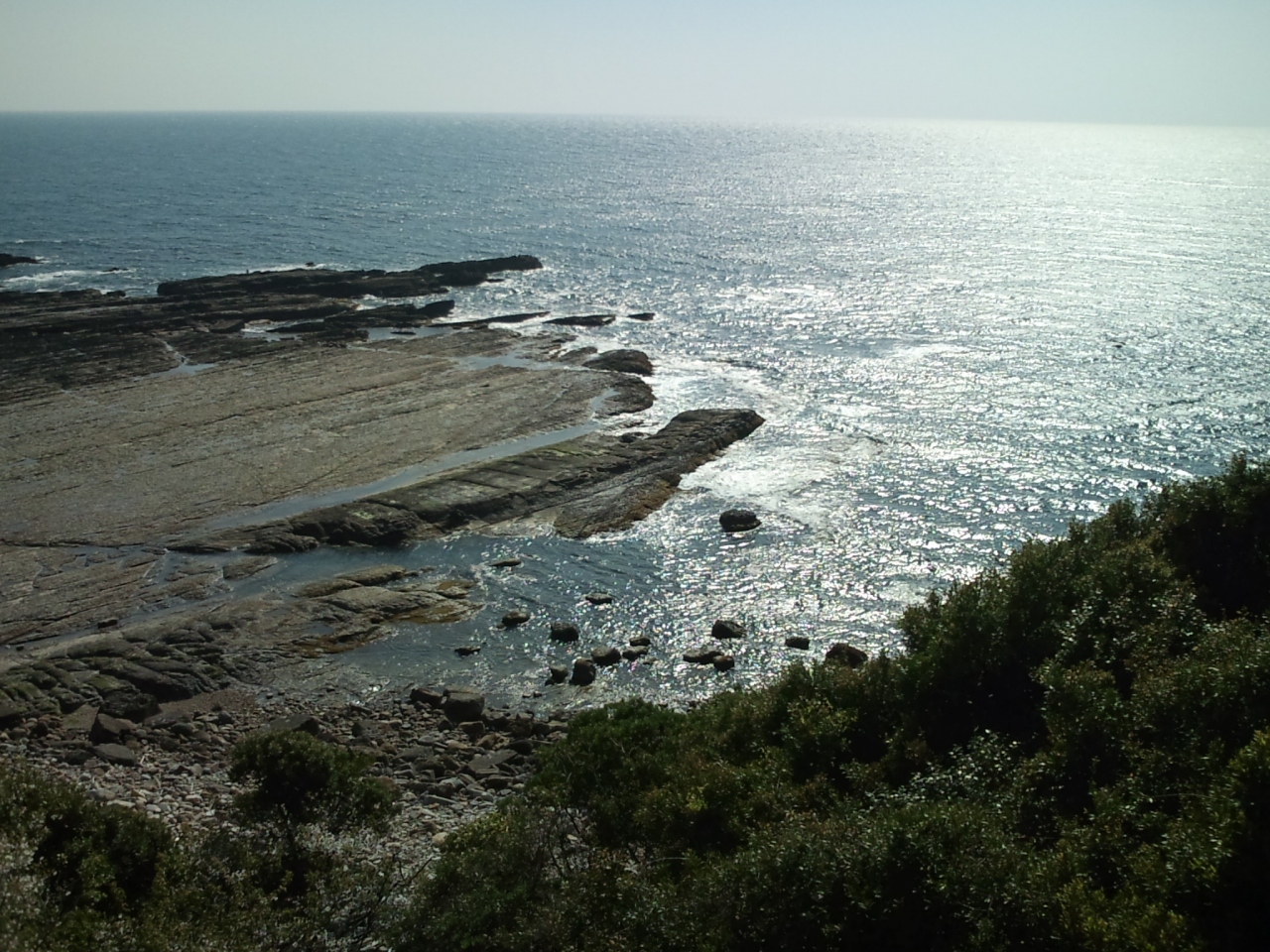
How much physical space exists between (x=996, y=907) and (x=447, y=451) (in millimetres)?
43489

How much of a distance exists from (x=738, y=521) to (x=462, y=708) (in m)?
18.1

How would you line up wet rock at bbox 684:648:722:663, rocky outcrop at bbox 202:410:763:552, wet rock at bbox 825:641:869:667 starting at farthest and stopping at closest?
1. rocky outcrop at bbox 202:410:763:552
2. wet rock at bbox 684:648:722:663
3. wet rock at bbox 825:641:869:667

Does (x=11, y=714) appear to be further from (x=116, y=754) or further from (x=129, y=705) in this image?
(x=116, y=754)

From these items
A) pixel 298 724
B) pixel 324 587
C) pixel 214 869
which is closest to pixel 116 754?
pixel 298 724

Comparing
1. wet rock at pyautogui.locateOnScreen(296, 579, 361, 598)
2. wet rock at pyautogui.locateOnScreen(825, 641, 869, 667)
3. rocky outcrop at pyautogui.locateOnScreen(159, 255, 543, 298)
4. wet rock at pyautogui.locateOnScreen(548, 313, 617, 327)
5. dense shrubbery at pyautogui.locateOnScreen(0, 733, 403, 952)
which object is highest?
rocky outcrop at pyautogui.locateOnScreen(159, 255, 543, 298)

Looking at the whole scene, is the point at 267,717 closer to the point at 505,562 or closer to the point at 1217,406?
the point at 505,562

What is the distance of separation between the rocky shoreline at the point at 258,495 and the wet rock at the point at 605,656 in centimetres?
431

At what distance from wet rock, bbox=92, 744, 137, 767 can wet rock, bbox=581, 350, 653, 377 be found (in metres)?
45.2

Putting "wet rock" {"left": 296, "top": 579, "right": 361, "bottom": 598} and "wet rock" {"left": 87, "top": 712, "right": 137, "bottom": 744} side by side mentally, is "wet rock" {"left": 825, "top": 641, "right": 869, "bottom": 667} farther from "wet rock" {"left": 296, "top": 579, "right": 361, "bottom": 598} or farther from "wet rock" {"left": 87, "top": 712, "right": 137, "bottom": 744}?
"wet rock" {"left": 87, "top": 712, "right": 137, "bottom": 744}

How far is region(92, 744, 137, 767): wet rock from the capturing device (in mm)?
29344

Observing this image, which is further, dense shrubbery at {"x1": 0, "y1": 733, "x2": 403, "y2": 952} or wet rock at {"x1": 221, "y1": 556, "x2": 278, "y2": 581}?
wet rock at {"x1": 221, "y1": 556, "x2": 278, "y2": 581}

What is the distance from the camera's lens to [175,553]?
43.8m

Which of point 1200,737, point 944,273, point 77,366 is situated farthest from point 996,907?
point 944,273

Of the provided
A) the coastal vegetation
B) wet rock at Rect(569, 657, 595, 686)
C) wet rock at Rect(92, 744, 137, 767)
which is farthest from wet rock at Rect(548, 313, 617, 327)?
the coastal vegetation
